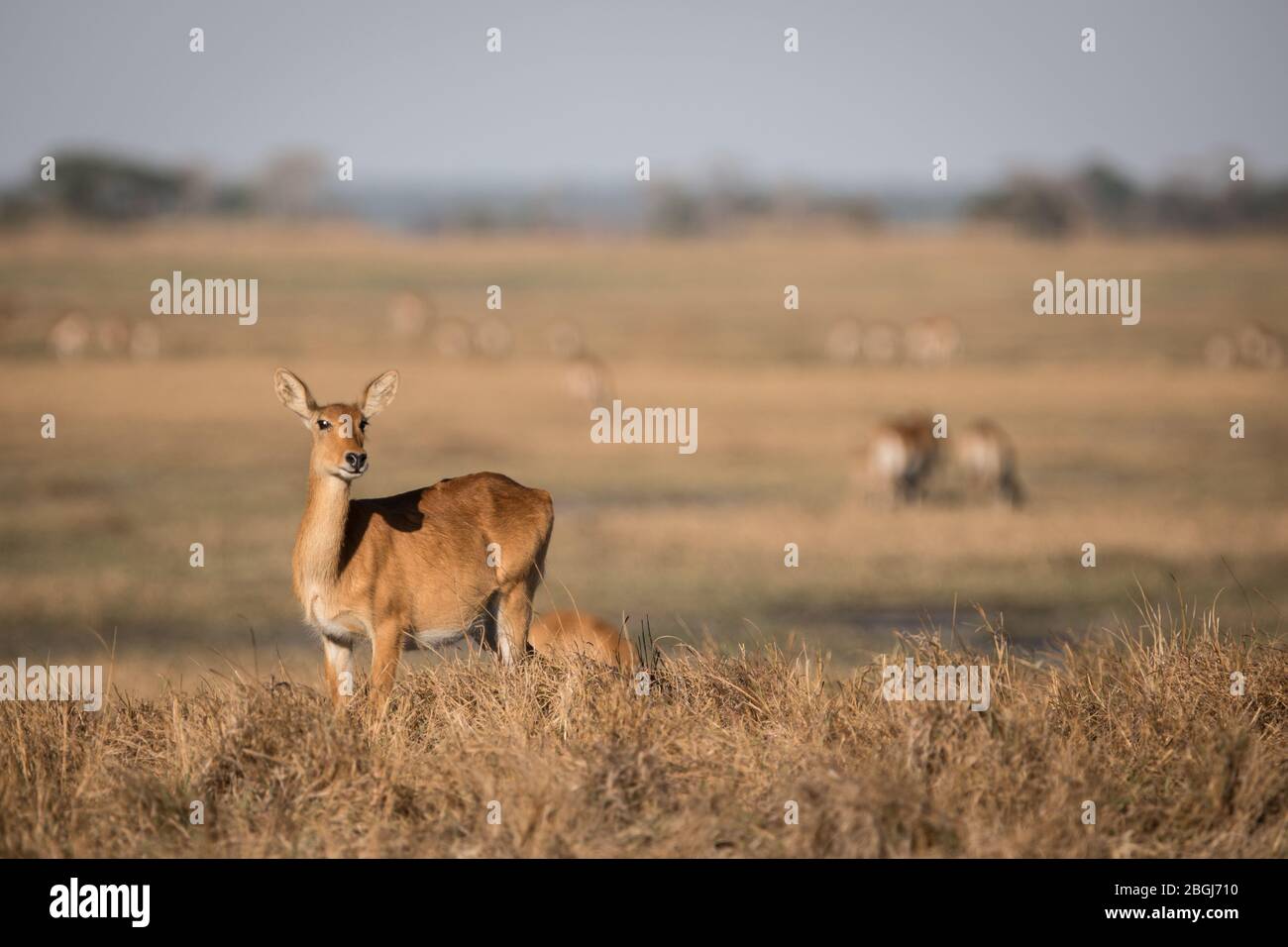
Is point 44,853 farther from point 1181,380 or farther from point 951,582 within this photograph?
point 1181,380

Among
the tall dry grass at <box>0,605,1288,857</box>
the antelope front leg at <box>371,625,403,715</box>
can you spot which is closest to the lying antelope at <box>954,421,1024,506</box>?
the tall dry grass at <box>0,605,1288,857</box>

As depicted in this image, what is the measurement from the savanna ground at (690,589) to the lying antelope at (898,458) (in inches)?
22.2

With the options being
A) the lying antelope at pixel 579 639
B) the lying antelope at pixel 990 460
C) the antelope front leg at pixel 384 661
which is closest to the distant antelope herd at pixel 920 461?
the lying antelope at pixel 990 460

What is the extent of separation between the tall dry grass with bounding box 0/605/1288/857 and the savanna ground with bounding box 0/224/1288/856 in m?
0.02

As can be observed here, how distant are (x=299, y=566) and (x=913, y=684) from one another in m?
2.87

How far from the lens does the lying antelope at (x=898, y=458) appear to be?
2473 cm

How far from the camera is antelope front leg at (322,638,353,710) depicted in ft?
22.2

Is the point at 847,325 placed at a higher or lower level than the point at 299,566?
higher

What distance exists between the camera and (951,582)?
1878 cm

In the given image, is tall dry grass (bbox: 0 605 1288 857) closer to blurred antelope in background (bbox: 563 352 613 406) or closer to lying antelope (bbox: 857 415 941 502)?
lying antelope (bbox: 857 415 941 502)

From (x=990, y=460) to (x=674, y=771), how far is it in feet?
64.2

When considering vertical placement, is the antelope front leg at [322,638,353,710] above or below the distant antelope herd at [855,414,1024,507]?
below
